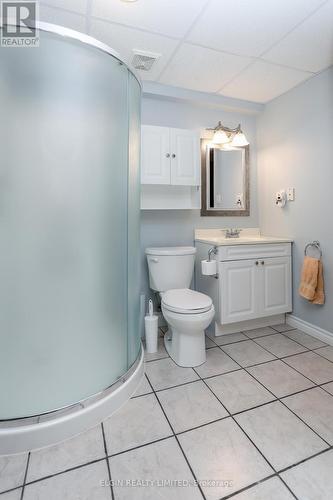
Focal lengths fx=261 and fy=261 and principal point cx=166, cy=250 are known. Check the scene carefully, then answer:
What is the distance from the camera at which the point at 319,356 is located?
190cm

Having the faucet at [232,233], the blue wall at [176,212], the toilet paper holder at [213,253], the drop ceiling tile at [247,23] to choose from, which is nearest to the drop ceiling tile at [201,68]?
the drop ceiling tile at [247,23]

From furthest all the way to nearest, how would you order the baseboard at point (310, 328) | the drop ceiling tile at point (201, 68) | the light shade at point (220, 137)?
the light shade at point (220, 137) → the baseboard at point (310, 328) → the drop ceiling tile at point (201, 68)

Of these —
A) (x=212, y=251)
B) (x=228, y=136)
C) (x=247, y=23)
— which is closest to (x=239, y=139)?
(x=228, y=136)

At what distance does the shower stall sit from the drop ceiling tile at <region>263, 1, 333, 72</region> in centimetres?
118

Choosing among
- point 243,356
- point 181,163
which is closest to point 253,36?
point 181,163

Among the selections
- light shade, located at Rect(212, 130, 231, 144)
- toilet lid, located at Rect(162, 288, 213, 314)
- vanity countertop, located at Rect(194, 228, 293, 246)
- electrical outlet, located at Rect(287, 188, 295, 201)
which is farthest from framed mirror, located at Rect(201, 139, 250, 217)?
toilet lid, located at Rect(162, 288, 213, 314)

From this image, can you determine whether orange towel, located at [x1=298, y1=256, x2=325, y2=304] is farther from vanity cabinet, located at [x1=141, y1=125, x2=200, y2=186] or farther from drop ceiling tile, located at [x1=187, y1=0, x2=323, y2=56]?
drop ceiling tile, located at [x1=187, y1=0, x2=323, y2=56]

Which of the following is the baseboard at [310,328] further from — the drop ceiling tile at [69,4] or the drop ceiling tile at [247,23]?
the drop ceiling tile at [69,4]

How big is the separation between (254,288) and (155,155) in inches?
55.5

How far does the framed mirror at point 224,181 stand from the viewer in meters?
2.57

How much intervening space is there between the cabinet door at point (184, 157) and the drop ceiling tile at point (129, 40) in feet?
1.79

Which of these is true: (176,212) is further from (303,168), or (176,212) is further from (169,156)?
(303,168)

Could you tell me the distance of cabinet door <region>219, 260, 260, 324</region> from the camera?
7.04ft

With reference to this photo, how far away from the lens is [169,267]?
214 cm
